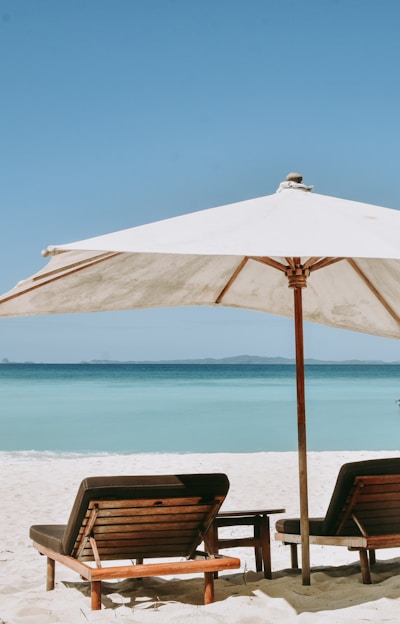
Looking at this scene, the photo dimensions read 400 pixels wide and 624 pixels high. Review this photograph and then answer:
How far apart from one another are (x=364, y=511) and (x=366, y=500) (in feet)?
0.29

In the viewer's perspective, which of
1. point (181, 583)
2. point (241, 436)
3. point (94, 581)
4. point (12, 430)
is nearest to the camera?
point (94, 581)

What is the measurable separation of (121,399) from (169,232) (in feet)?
128

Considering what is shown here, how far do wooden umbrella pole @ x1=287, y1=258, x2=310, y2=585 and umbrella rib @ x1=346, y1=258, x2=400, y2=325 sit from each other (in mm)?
705

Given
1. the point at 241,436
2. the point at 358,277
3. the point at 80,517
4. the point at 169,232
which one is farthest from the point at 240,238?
the point at 241,436

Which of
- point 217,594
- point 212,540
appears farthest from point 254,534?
point 217,594

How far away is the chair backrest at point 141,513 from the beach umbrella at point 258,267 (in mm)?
511

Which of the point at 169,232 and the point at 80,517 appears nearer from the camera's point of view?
the point at 169,232

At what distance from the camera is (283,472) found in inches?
428

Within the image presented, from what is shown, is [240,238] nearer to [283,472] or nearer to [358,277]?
[358,277]

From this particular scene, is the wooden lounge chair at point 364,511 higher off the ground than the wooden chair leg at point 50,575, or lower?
higher

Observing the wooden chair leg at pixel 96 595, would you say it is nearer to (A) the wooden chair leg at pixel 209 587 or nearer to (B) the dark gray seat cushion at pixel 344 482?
(A) the wooden chair leg at pixel 209 587

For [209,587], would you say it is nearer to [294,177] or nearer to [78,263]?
[78,263]

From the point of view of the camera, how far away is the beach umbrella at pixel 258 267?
3338 mm

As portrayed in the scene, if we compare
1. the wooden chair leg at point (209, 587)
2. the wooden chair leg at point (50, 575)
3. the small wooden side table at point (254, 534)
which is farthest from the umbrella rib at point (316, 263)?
the wooden chair leg at point (50, 575)
